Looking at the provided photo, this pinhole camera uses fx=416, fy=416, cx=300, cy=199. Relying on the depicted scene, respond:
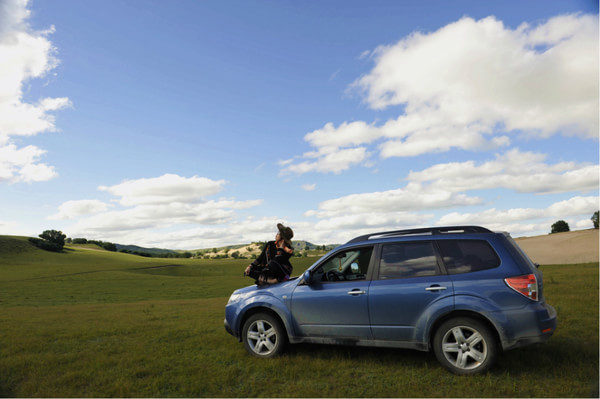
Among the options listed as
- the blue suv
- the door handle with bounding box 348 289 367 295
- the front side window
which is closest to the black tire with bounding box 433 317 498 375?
the blue suv

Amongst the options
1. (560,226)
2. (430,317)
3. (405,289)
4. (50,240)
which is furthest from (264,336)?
(50,240)

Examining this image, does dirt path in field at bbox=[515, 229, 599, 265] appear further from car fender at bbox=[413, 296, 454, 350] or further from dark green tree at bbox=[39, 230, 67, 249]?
dark green tree at bbox=[39, 230, 67, 249]

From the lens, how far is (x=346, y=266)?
23.8 ft

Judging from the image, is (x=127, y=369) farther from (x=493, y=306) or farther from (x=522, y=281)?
(x=522, y=281)

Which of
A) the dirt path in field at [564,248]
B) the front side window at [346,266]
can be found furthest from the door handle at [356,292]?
the dirt path in field at [564,248]

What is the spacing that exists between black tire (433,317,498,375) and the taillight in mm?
711

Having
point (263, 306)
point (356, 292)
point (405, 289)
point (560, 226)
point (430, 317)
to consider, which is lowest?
point (263, 306)

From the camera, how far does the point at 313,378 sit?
6145mm

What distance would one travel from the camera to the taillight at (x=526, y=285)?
5.82m

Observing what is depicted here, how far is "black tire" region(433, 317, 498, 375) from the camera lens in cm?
589

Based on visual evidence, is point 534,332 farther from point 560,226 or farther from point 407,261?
point 560,226

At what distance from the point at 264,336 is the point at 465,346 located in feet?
11.0

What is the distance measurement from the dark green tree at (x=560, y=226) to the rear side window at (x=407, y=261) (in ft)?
342

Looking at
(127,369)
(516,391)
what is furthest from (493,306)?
(127,369)
